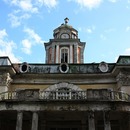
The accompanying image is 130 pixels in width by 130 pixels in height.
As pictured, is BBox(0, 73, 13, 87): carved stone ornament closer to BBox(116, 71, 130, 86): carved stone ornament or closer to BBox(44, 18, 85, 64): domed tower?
BBox(116, 71, 130, 86): carved stone ornament

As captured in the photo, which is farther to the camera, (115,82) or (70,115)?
(115,82)

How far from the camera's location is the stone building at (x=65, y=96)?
2055 cm

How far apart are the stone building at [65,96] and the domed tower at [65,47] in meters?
8.34

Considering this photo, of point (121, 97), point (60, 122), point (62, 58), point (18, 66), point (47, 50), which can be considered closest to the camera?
point (121, 97)

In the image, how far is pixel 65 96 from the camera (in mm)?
Answer: 25453

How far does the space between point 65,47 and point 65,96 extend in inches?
518

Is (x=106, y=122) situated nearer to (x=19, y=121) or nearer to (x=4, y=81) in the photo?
(x=19, y=121)

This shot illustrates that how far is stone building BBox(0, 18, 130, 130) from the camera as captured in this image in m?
20.5

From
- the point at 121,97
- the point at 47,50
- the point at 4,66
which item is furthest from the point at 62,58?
the point at 121,97

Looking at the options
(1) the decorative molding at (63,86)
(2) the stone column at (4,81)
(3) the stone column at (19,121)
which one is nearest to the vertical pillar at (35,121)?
(3) the stone column at (19,121)

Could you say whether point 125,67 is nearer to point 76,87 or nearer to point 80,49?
point 76,87

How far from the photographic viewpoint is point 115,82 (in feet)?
88.2

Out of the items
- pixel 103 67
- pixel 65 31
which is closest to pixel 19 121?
pixel 103 67

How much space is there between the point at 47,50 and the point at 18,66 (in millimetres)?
11189
